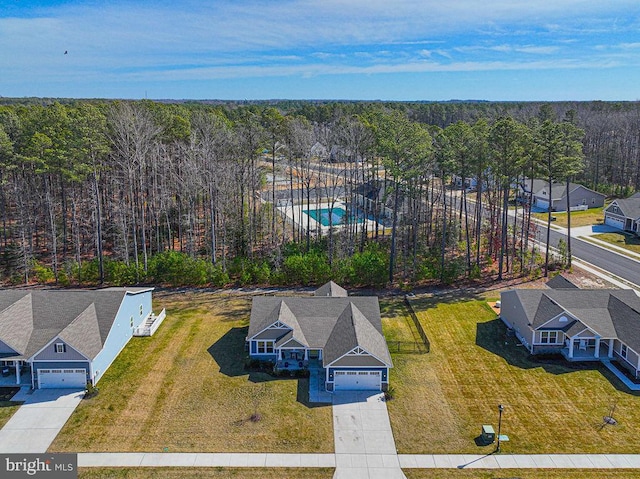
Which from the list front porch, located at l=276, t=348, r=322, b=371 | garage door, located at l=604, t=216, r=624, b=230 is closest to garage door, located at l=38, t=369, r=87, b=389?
front porch, located at l=276, t=348, r=322, b=371

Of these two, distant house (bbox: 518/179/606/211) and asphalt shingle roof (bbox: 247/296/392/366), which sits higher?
distant house (bbox: 518/179/606/211)

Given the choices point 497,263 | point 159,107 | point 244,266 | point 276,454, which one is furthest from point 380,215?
point 276,454

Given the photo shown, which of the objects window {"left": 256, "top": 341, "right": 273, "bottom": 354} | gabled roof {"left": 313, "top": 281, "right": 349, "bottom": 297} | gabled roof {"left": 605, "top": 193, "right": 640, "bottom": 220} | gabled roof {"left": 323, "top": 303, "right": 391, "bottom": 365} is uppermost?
gabled roof {"left": 605, "top": 193, "right": 640, "bottom": 220}

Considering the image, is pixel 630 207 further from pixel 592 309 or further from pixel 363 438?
pixel 363 438

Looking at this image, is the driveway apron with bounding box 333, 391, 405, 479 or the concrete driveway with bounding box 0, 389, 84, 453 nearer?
the driveway apron with bounding box 333, 391, 405, 479

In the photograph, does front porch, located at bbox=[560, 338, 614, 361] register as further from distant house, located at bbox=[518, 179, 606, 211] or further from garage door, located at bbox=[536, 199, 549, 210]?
garage door, located at bbox=[536, 199, 549, 210]

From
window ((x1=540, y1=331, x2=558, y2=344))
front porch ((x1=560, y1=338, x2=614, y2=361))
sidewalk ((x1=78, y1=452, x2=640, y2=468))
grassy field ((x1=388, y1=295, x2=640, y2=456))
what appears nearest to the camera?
sidewalk ((x1=78, y1=452, x2=640, y2=468))

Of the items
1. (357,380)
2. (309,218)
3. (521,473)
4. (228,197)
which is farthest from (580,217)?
(521,473)

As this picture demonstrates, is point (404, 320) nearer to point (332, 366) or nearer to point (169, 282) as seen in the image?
point (332, 366)

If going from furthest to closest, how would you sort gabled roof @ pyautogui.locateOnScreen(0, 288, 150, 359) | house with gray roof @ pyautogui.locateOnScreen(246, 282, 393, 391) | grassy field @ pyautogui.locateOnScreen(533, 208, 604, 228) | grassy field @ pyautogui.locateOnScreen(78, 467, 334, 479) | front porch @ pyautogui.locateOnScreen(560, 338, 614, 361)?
grassy field @ pyautogui.locateOnScreen(533, 208, 604, 228) < front porch @ pyautogui.locateOnScreen(560, 338, 614, 361) < gabled roof @ pyautogui.locateOnScreen(0, 288, 150, 359) < house with gray roof @ pyautogui.locateOnScreen(246, 282, 393, 391) < grassy field @ pyautogui.locateOnScreen(78, 467, 334, 479)
